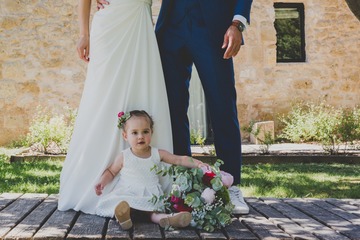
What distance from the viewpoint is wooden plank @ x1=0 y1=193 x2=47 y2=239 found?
2832 mm

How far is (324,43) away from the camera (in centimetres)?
998

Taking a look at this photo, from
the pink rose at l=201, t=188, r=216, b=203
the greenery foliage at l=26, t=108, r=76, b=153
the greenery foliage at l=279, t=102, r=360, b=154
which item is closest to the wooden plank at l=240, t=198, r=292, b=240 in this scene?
the pink rose at l=201, t=188, r=216, b=203

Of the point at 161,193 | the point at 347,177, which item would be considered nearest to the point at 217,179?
the point at 161,193

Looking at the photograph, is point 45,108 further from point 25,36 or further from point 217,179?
point 217,179

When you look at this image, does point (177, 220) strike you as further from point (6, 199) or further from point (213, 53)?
point (6, 199)

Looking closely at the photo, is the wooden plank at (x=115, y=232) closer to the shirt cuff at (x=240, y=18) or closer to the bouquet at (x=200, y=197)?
the bouquet at (x=200, y=197)

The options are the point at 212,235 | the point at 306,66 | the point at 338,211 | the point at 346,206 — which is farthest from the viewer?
the point at 306,66

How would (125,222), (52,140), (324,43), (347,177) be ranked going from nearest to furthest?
(125,222) → (347,177) → (52,140) → (324,43)

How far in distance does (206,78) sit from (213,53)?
0.54 feet

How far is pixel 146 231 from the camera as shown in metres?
2.72

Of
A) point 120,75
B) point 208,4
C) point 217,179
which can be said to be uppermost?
point 208,4

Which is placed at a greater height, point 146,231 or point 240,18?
point 240,18

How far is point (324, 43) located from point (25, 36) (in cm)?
561

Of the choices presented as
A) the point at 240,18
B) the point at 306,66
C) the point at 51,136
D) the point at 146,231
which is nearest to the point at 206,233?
the point at 146,231
